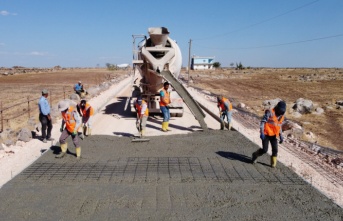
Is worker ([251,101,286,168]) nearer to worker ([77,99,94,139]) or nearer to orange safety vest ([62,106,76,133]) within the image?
orange safety vest ([62,106,76,133])

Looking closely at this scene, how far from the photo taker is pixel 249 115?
1549cm

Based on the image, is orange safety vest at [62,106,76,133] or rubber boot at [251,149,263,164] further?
orange safety vest at [62,106,76,133]

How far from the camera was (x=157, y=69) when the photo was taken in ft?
37.5

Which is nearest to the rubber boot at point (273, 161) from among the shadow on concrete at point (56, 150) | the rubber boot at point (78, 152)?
the rubber boot at point (78, 152)

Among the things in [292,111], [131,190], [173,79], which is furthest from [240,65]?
[131,190]

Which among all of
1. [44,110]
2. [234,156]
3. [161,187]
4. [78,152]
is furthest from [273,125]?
[44,110]

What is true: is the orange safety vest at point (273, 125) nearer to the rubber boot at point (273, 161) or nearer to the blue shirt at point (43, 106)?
the rubber boot at point (273, 161)

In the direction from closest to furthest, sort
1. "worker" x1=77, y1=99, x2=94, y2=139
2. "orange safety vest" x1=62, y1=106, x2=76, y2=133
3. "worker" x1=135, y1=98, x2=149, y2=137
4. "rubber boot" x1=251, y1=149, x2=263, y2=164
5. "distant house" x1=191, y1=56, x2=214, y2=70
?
"rubber boot" x1=251, y1=149, x2=263, y2=164 < "orange safety vest" x1=62, y1=106, x2=76, y2=133 < "worker" x1=135, y1=98, x2=149, y2=137 < "worker" x1=77, y1=99, x2=94, y2=139 < "distant house" x1=191, y1=56, x2=214, y2=70

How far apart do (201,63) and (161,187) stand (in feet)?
286

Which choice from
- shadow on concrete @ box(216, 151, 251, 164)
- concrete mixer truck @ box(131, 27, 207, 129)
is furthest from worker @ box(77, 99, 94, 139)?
shadow on concrete @ box(216, 151, 251, 164)

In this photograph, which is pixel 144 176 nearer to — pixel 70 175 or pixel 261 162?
pixel 70 175

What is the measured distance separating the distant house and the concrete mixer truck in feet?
251

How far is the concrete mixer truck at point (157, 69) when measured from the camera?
11.2 meters

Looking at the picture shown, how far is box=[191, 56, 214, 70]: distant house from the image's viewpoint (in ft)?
295
